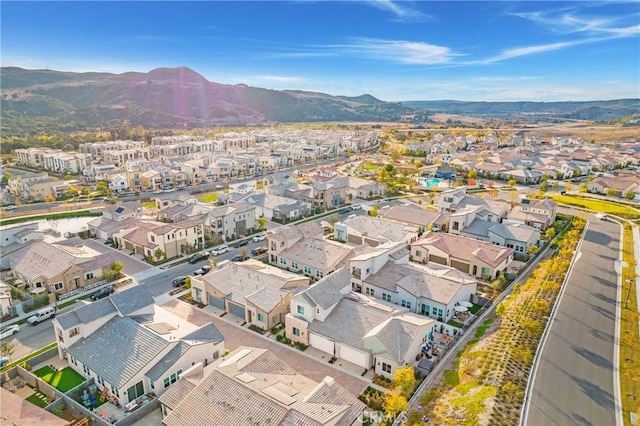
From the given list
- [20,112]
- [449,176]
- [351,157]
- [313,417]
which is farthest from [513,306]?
[20,112]

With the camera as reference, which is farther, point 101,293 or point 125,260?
point 125,260

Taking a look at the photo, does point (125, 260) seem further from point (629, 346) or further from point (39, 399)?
point (629, 346)

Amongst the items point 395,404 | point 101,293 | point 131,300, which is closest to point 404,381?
point 395,404

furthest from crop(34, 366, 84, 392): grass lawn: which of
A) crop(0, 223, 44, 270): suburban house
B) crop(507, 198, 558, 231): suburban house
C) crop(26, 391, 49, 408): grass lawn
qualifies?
crop(507, 198, 558, 231): suburban house

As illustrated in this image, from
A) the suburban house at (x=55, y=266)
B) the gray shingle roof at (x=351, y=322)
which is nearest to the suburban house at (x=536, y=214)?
the gray shingle roof at (x=351, y=322)

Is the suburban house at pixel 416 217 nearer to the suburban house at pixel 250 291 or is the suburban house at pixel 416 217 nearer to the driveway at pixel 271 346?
the suburban house at pixel 250 291

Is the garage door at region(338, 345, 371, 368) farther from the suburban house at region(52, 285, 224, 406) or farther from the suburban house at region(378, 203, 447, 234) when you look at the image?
the suburban house at region(378, 203, 447, 234)

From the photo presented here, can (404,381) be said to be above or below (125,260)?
above
